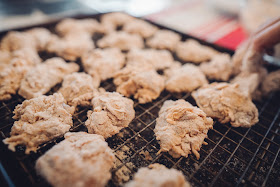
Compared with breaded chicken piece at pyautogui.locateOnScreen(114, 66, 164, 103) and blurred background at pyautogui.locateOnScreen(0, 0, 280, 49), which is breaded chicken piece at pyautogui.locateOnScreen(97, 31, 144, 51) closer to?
breaded chicken piece at pyautogui.locateOnScreen(114, 66, 164, 103)

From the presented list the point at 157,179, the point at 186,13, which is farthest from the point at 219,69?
the point at 186,13

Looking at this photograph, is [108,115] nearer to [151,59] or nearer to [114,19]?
[151,59]

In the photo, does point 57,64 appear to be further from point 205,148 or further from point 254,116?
point 254,116

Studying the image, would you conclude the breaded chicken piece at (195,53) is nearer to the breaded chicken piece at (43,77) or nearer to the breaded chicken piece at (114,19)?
the breaded chicken piece at (114,19)

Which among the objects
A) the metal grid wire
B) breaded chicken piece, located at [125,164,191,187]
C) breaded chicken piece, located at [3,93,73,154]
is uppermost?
breaded chicken piece, located at [3,93,73,154]

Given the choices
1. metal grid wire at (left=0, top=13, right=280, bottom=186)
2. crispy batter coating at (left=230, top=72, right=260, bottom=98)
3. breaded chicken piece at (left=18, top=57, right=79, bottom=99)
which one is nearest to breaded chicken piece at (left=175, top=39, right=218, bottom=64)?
crispy batter coating at (left=230, top=72, right=260, bottom=98)
